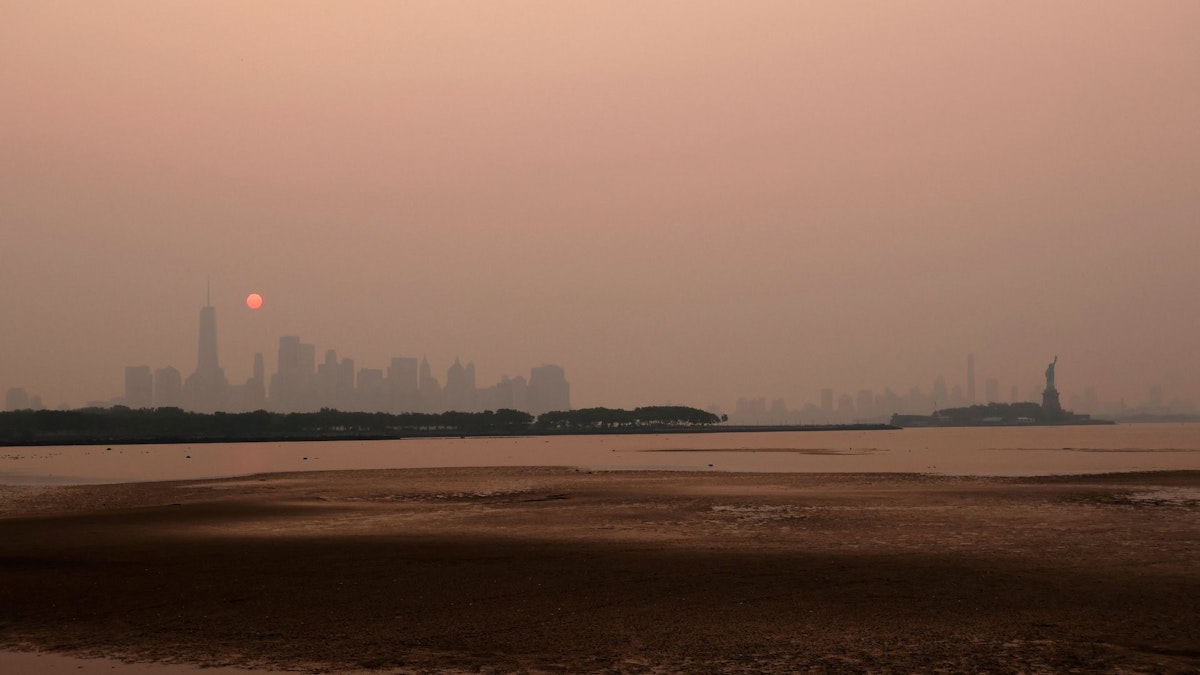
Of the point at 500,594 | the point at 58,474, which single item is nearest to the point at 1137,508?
the point at 500,594

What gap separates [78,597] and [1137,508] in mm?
40329

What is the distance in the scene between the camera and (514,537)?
118 feet

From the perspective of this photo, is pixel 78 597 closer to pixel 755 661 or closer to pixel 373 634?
pixel 373 634

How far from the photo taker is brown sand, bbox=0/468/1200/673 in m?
18.8

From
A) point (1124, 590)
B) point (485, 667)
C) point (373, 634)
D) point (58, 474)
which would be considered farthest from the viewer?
point (58, 474)

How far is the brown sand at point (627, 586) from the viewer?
740 inches

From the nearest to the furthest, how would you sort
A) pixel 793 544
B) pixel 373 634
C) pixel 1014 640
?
pixel 1014 640 < pixel 373 634 < pixel 793 544

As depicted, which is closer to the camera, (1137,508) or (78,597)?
(78,597)

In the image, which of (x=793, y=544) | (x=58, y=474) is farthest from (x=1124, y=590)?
(x=58, y=474)

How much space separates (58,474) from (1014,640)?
3637 inches

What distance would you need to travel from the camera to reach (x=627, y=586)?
2533 cm

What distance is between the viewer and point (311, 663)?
18375mm

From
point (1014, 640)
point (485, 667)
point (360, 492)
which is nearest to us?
point (485, 667)

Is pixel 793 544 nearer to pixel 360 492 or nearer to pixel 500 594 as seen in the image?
pixel 500 594
